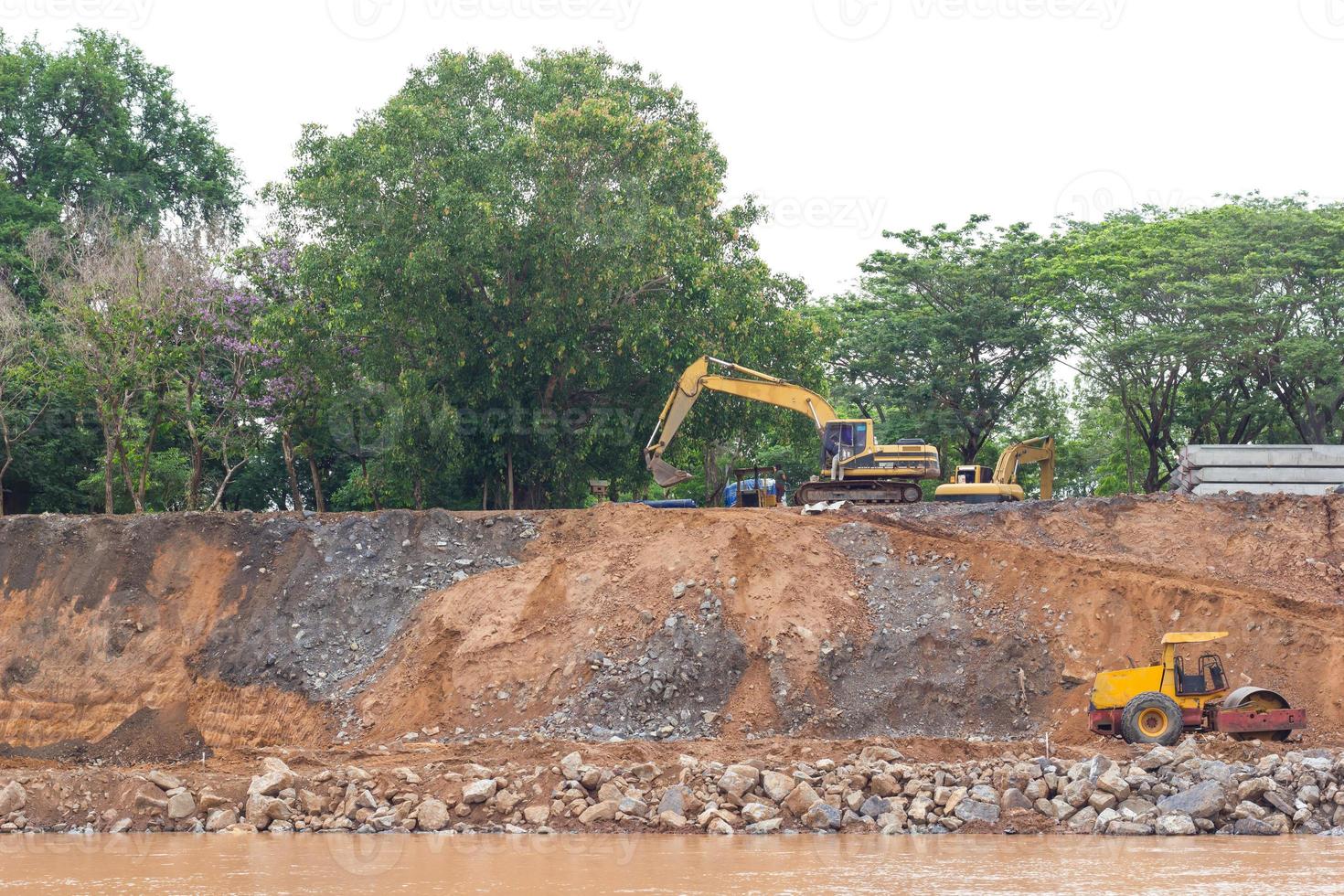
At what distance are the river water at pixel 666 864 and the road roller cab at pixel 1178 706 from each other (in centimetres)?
298

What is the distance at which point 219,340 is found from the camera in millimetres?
34969

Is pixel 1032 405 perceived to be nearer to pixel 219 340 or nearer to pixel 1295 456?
pixel 1295 456

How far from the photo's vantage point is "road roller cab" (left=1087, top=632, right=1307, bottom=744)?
61.7 ft

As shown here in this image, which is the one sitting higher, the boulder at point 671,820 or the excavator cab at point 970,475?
the excavator cab at point 970,475

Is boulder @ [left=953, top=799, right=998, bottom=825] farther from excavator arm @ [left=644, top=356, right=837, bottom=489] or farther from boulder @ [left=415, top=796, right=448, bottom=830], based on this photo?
excavator arm @ [left=644, top=356, right=837, bottom=489]

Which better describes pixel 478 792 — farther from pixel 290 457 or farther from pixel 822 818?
pixel 290 457

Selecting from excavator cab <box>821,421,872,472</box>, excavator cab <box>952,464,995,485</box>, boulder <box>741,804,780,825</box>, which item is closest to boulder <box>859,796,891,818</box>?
boulder <box>741,804,780,825</box>

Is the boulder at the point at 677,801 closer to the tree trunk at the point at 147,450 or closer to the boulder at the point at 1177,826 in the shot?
the boulder at the point at 1177,826

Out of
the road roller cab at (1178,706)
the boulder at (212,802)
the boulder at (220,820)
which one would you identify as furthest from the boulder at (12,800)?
the road roller cab at (1178,706)

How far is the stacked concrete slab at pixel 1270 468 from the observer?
28797mm

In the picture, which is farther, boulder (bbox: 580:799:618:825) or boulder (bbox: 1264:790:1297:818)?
boulder (bbox: 580:799:618:825)

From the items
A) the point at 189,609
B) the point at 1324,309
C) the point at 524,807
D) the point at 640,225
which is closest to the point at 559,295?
the point at 640,225

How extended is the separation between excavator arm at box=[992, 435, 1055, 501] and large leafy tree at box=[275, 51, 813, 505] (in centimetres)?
639

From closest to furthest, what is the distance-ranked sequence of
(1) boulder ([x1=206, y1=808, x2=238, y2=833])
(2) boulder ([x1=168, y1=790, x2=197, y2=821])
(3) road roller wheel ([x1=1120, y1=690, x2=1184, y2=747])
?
1. (1) boulder ([x1=206, y1=808, x2=238, y2=833])
2. (2) boulder ([x1=168, y1=790, x2=197, y2=821])
3. (3) road roller wheel ([x1=1120, y1=690, x2=1184, y2=747])
